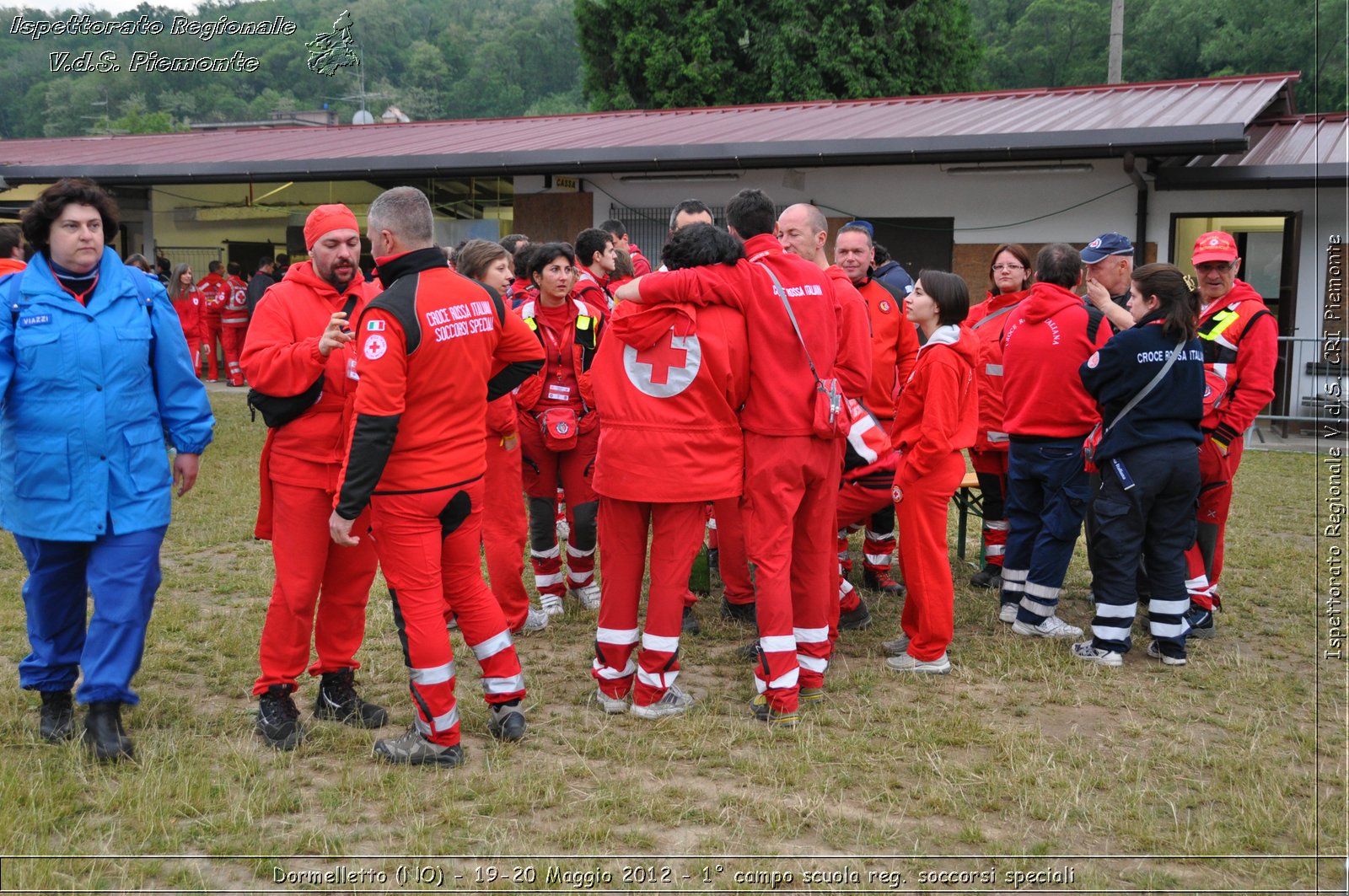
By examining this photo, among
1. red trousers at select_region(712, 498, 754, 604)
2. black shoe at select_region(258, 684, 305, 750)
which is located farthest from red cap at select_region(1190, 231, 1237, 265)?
black shoe at select_region(258, 684, 305, 750)

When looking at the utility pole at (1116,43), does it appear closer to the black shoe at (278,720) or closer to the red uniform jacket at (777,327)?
the red uniform jacket at (777,327)

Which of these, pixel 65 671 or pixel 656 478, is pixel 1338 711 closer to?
pixel 656 478

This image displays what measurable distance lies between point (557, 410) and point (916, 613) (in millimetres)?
2179

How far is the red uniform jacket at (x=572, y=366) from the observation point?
6.10 metres

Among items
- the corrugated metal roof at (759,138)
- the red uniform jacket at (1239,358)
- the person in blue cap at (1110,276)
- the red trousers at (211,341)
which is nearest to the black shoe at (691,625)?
the person in blue cap at (1110,276)

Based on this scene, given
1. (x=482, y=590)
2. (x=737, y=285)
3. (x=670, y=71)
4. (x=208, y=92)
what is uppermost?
(x=208, y=92)

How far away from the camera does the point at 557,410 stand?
19.6 ft

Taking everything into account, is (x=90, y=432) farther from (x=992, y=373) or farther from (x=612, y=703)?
(x=992, y=373)

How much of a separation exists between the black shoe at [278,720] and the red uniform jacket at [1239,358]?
4725 millimetres

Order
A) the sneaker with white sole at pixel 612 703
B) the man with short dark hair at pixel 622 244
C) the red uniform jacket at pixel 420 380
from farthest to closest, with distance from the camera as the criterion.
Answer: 1. the man with short dark hair at pixel 622 244
2. the sneaker with white sole at pixel 612 703
3. the red uniform jacket at pixel 420 380

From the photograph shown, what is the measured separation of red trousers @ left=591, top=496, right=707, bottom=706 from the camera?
470cm

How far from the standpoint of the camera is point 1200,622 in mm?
6074

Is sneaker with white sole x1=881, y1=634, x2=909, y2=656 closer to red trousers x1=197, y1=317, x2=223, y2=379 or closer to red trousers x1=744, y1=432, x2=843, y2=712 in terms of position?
red trousers x1=744, y1=432, x2=843, y2=712

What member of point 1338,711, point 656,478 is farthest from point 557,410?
point 1338,711
